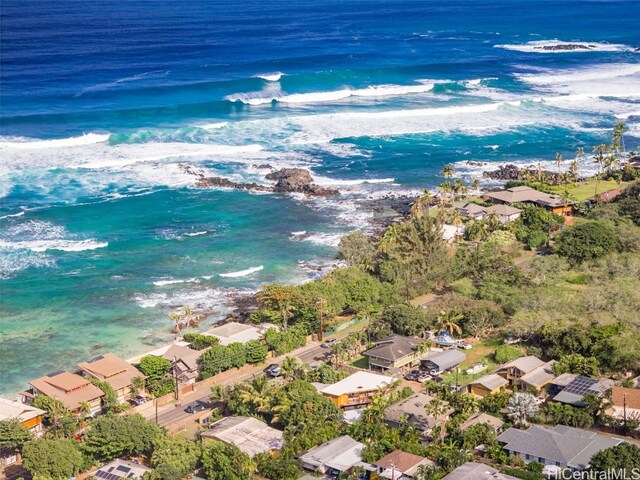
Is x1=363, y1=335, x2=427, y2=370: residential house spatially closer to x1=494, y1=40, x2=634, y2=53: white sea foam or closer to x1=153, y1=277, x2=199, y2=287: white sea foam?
x1=153, y1=277, x2=199, y2=287: white sea foam

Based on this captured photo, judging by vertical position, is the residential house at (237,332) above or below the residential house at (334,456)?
below

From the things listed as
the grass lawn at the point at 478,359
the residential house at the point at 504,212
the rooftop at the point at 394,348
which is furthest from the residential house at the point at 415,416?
Answer: the residential house at the point at 504,212

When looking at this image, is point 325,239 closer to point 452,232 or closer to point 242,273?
point 242,273

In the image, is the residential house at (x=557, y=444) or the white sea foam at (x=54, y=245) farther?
the white sea foam at (x=54, y=245)

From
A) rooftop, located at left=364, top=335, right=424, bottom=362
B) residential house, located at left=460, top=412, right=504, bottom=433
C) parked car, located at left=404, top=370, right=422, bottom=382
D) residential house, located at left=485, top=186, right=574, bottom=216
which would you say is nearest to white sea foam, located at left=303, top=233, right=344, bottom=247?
residential house, located at left=485, top=186, right=574, bottom=216

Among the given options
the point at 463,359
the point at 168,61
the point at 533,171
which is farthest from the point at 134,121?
the point at 463,359

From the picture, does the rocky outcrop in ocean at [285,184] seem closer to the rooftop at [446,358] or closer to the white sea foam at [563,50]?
the rooftop at [446,358]

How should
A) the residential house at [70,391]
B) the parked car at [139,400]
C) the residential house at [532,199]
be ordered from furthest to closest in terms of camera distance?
the residential house at [532,199]
the parked car at [139,400]
the residential house at [70,391]
